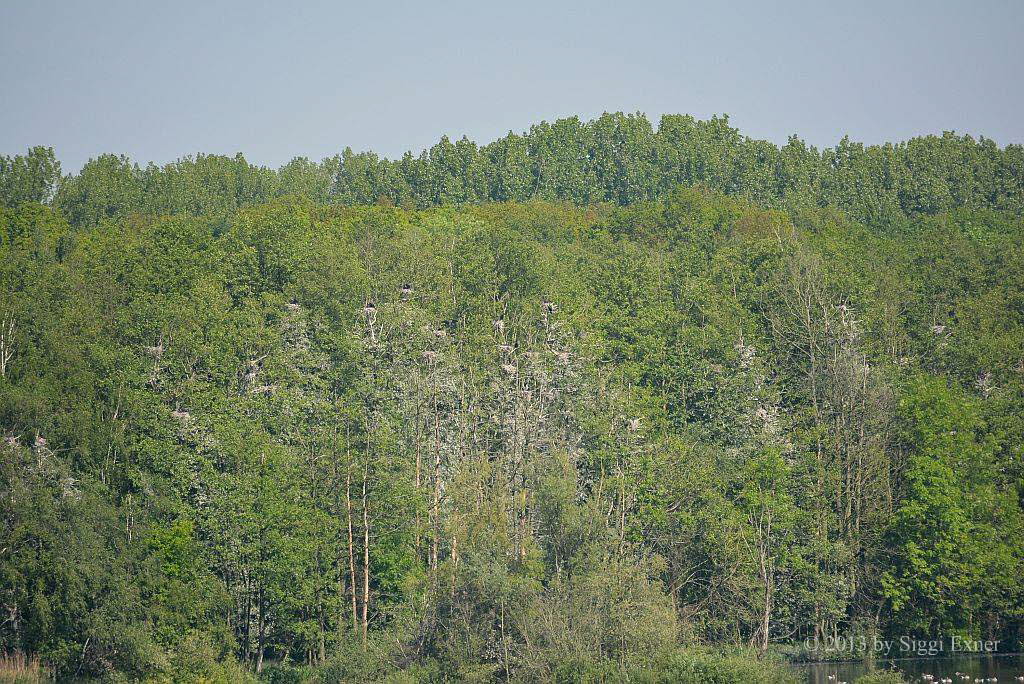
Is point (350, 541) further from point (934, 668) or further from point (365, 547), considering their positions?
point (934, 668)

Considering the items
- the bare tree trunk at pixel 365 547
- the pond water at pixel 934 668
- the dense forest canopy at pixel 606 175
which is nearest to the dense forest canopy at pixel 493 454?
the bare tree trunk at pixel 365 547

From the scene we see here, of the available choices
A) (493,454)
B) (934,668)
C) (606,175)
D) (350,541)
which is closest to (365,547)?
(350,541)

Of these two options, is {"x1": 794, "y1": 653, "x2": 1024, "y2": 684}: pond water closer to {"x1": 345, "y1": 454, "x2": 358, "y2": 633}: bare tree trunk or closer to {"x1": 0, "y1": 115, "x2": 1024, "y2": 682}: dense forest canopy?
{"x1": 0, "y1": 115, "x2": 1024, "y2": 682}: dense forest canopy

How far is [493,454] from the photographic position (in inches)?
2505

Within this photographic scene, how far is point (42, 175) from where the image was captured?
106500 mm

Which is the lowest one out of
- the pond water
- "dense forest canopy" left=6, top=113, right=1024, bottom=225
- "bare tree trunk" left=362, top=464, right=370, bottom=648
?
the pond water

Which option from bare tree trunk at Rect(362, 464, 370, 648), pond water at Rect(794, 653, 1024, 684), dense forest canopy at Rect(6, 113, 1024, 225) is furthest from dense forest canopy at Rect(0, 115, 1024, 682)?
dense forest canopy at Rect(6, 113, 1024, 225)

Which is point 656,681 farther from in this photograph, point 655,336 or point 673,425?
point 655,336

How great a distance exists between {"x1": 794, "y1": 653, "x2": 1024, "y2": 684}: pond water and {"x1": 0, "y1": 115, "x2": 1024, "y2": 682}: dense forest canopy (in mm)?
1951

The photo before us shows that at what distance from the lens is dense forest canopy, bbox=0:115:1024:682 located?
1924 inches

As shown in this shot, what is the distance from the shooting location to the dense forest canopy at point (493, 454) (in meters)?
48.9

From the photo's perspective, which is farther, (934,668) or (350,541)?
(350,541)

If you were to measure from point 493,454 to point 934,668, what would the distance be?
22.5m

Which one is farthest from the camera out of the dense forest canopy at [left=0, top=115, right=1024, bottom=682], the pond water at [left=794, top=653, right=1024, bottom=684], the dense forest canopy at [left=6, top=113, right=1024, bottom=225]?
the dense forest canopy at [left=6, top=113, right=1024, bottom=225]
